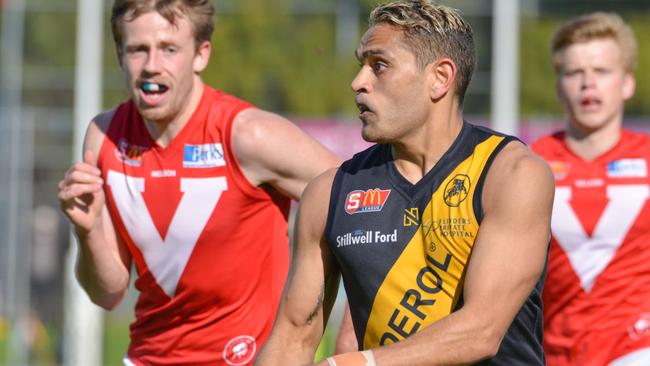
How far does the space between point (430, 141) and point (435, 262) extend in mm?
474

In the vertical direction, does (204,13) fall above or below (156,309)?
above

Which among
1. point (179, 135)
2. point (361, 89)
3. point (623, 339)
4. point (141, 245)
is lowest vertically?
point (623, 339)

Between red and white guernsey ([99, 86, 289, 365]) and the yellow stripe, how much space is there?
4.60 ft

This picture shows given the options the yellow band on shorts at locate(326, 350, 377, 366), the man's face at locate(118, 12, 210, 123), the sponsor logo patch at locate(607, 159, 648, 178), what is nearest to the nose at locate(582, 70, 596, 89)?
the sponsor logo patch at locate(607, 159, 648, 178)

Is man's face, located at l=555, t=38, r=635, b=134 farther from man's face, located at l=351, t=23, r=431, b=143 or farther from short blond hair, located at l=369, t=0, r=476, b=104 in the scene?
man's face, located at l=351, t=23, r=431, b=143

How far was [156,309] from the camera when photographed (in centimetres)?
582

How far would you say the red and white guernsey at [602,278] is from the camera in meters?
6.20

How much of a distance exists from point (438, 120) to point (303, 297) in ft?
2.73

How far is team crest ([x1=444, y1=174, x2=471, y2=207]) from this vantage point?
4250mm

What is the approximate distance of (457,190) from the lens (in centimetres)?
428

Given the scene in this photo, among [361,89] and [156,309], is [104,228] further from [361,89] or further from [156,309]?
[361,89]

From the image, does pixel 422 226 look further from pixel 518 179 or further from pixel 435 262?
pixel 518 179

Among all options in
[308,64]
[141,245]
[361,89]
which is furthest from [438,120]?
[308,64]

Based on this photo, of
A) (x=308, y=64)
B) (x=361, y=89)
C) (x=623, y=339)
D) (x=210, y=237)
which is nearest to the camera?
(x=361, y=89)
